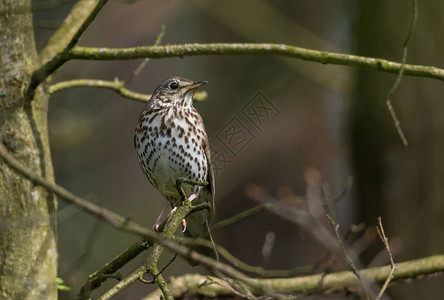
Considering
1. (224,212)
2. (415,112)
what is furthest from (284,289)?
(224,212)

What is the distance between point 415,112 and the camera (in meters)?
6.41

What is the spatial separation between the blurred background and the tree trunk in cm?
281

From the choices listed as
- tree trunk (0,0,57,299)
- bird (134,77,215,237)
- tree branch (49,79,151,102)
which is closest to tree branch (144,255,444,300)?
bird (134,77,215,237)

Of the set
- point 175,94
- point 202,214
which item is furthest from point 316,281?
point 175,94

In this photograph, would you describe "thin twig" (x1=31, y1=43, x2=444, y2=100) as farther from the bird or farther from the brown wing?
the brown wing

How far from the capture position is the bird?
212 inches

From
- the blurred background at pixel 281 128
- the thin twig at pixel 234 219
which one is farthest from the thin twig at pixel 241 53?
the blurred background at pixel 281 128

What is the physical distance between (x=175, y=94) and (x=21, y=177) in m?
2.17

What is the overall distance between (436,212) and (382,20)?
81.4 inches

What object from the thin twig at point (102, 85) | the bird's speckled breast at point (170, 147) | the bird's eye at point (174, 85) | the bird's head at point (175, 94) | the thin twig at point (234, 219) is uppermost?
the thin twig at point (102, 85)

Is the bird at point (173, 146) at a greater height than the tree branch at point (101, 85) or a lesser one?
lesser

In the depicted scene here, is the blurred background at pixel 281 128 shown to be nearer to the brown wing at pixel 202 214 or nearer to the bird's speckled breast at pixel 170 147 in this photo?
the brown wing at pixel 202 214

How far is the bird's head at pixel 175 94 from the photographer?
571 centimetres

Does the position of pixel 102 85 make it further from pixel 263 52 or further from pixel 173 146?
pixel 263 52
